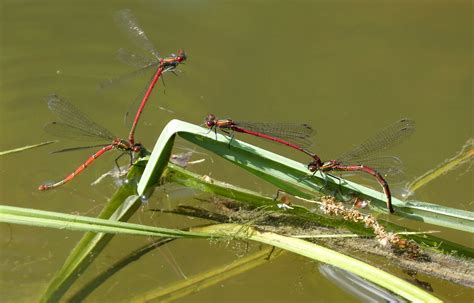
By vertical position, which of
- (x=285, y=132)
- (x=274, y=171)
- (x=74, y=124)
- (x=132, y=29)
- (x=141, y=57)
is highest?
(x=132, y=29)

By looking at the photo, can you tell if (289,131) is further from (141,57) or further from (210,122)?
(141,57)

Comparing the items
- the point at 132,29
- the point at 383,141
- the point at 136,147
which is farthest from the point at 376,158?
the point at 132,29

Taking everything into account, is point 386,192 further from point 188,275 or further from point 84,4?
point 84,4

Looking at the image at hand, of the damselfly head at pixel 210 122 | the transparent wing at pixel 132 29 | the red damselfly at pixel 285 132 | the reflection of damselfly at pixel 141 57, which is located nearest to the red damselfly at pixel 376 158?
the red damselfly at pixel 285 132

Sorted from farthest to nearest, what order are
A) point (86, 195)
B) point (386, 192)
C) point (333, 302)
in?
point (86, 195) < point (333, 302) < point (386, 192)

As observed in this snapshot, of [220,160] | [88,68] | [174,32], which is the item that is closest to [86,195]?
[220,160]

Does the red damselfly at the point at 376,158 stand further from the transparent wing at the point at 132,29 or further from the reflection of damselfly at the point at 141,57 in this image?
the transparent wing at the point at 132,29
